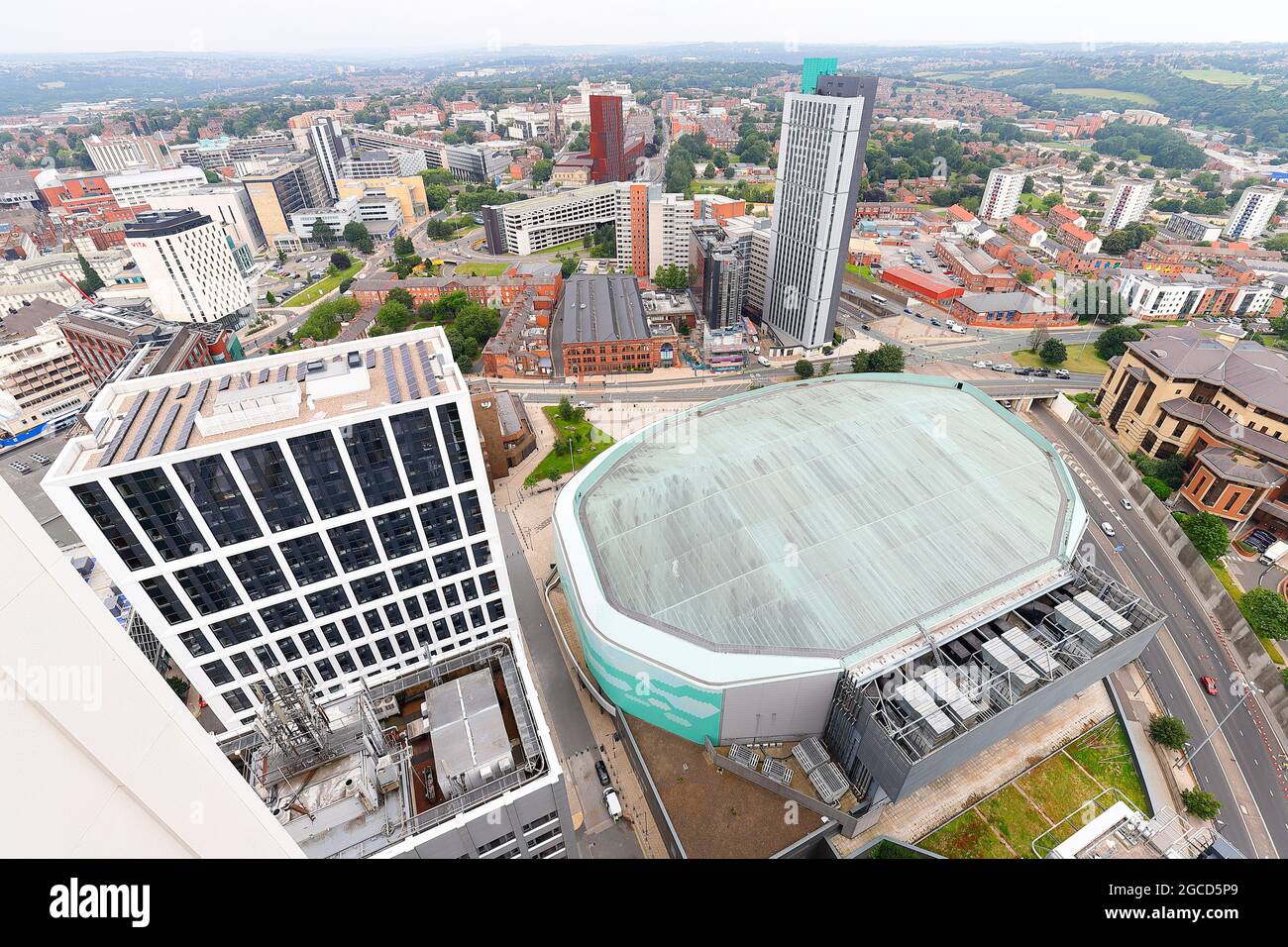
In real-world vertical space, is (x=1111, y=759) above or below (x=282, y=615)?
below

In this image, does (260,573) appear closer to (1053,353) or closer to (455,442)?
(455,442)

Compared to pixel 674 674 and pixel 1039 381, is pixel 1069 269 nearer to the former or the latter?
pixel 1039 381

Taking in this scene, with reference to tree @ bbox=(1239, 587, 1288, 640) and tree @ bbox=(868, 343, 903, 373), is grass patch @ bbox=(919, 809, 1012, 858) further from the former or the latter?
tree @ bbox=(868, 343, 903, 373)

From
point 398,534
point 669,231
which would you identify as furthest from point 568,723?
point 669,231

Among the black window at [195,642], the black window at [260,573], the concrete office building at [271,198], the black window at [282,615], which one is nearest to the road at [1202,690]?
the black window at [282,615]

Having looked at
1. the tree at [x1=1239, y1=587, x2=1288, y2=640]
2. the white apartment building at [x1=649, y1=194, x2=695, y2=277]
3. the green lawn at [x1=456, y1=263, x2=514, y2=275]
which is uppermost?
the white apartment building at [x1=649, y1=194, x2=695, y2=277]

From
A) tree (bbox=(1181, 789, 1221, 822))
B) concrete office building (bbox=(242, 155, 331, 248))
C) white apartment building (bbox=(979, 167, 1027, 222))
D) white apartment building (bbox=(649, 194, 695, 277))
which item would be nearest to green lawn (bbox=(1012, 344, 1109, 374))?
white apartment building (bbox=(649, 194, 695, 277))
